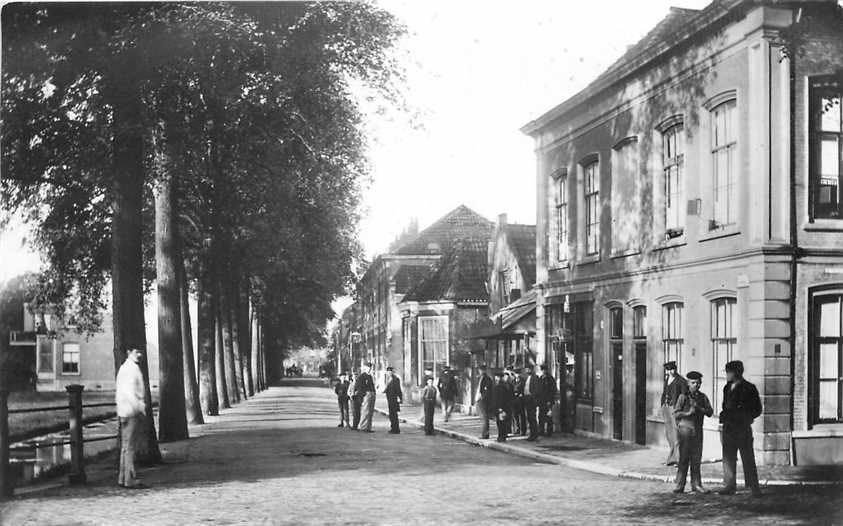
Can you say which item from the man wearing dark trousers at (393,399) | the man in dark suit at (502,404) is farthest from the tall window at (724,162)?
the man wearing dark trousers at (393,399)

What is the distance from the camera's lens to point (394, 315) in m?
55.8

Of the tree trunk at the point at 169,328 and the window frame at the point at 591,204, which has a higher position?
the window frame at the point at 591,204

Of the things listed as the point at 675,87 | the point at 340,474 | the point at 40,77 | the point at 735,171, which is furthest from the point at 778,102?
the point at 40,77

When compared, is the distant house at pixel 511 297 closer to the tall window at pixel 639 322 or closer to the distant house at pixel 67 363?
the tall window at pixel 639 322

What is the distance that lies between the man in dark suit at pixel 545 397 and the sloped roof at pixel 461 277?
18438 mm

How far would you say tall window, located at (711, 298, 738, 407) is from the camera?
1716cm

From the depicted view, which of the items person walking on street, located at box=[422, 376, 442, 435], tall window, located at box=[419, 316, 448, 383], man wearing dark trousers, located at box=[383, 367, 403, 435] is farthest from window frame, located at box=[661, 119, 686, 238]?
tall window, located at box=[419, 316, 448, 383]

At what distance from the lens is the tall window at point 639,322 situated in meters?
20.4

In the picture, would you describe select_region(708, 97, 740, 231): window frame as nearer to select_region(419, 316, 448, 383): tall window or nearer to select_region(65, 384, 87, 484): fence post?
select_region(65, 384, 87, 484): fence post

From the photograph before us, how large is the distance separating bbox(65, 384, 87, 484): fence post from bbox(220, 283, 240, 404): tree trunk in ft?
81.8

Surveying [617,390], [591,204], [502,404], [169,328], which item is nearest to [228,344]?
[169,328]

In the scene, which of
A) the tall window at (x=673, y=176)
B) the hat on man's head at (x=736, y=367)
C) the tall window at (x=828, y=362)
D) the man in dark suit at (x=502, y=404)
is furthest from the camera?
the man in dark suit at (x=502, y=404)

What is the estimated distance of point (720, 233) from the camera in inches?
684

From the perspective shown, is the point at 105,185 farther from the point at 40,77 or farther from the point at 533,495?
the point at 533,495
